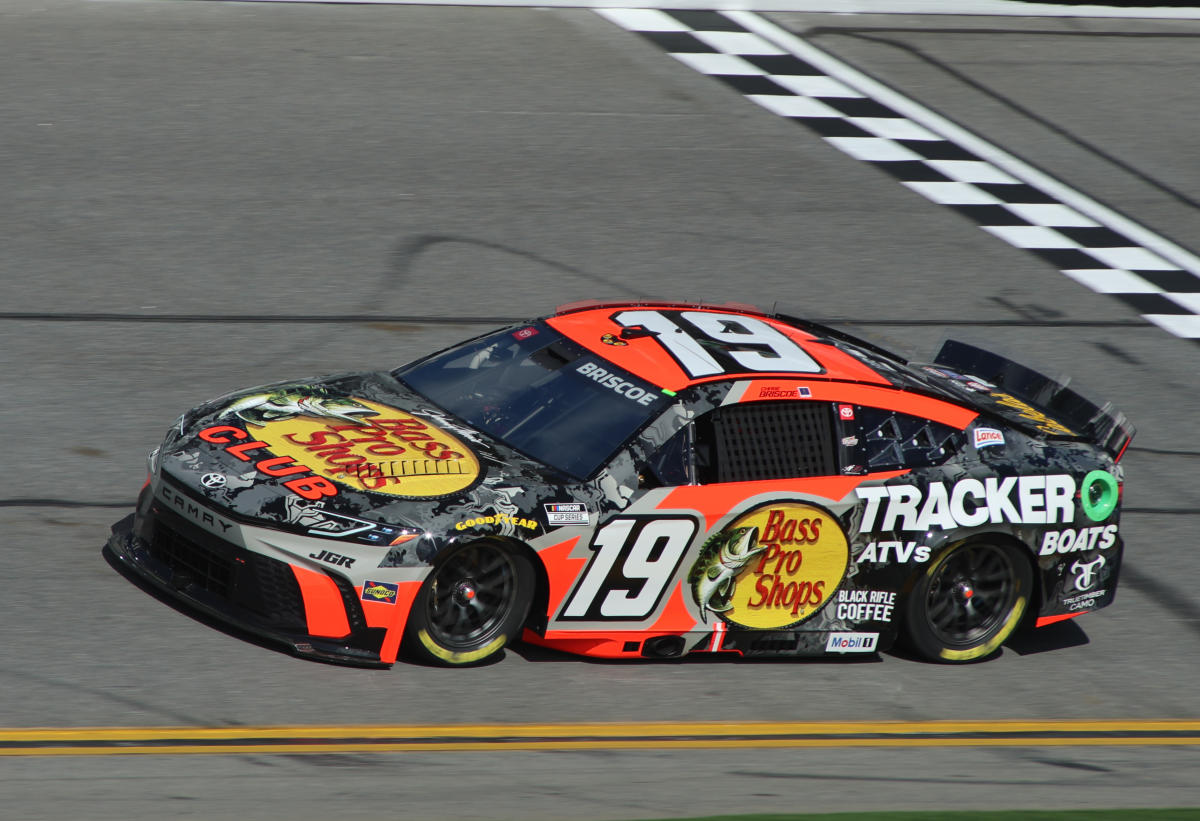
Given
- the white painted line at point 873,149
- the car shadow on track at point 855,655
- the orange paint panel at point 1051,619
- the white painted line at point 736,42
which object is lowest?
the car shadow on track at point 855,655

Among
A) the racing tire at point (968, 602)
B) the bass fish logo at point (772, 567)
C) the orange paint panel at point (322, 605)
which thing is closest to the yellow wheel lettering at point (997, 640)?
the racing tire at point (968, 602)

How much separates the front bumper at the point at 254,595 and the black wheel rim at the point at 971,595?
254 centimetres

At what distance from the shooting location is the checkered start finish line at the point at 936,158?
11.8 metres

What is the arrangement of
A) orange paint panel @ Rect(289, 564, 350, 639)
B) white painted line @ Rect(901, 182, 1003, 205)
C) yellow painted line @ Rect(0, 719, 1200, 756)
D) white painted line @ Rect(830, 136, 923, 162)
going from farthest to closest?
1. white painted line @ Rect(830, 136, 923, 162)
2. white painted line @ Rect(901, 182, 1003, 205)
3. orange paint panel @ Rect(289, 564, 350, 639)
4. yellow painted line @ Rect(0, 719, 1200, 756)

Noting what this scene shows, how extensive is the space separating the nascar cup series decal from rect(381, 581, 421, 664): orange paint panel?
369 mm

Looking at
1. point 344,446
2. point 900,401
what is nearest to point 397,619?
point 344,446

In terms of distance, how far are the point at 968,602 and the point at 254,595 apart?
320 centimetres

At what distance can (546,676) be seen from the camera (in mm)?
6312

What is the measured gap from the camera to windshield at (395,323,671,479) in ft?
20.9

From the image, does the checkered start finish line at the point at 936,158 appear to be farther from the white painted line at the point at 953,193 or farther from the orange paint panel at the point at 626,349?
the orange paint panel at the point at 626,349

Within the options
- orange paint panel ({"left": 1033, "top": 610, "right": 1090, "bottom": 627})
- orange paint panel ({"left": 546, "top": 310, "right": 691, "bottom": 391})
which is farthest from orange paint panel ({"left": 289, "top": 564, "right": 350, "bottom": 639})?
orange paint panel ({"left": 1033, "top": 610, "right": 1090, "bottom": 627})

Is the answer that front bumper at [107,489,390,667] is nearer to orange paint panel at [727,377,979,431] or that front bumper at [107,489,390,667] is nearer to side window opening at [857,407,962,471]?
orange paint panel at [727,377,979,431]

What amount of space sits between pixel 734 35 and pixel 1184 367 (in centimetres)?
692

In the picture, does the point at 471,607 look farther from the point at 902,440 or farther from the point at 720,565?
the point at 902,440
